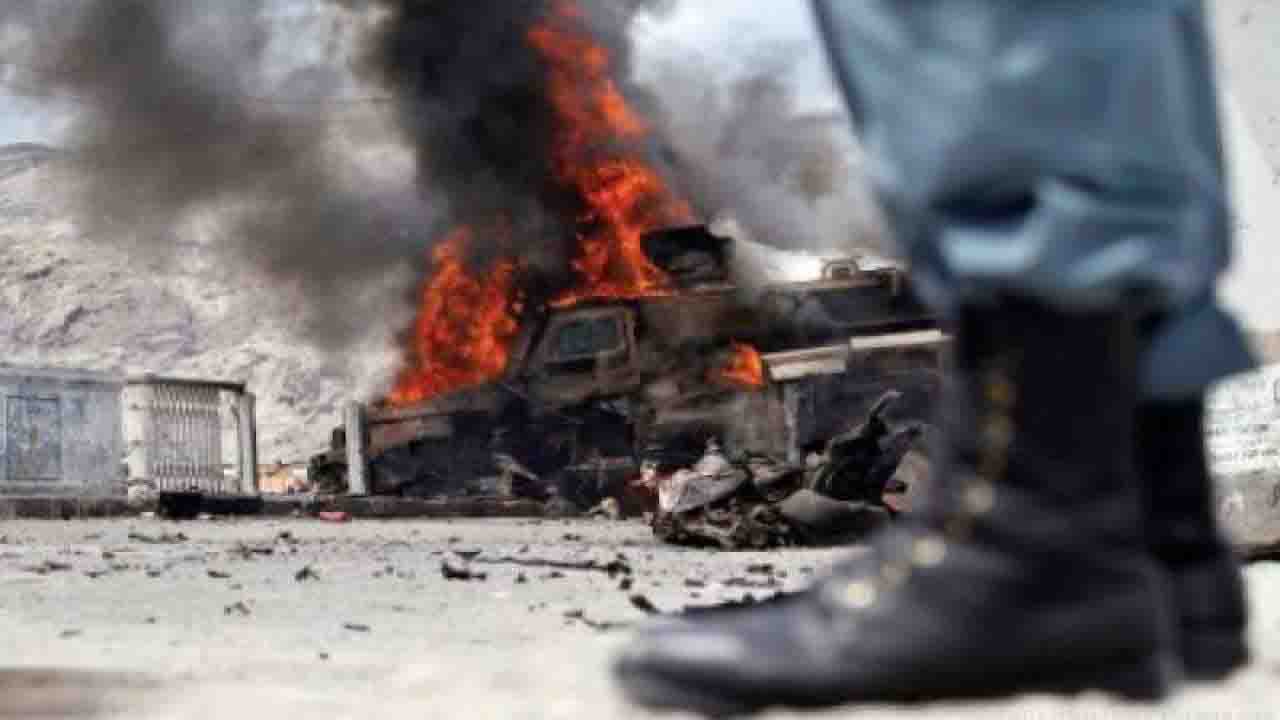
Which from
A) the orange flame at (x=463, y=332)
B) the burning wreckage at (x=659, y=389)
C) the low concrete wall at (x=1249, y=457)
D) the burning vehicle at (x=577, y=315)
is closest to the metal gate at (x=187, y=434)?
the burning vehicle at (x=577, y=315)

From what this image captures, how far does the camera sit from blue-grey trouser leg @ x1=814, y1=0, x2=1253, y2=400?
113 centimetres

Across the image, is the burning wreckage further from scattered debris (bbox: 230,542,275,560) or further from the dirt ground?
the dirt ground

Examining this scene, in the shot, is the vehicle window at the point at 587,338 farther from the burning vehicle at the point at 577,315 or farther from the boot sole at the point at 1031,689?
the boot sole at the point at 1031,689

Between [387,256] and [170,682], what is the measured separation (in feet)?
79.7

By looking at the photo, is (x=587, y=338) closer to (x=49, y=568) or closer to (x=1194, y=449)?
(x=49, y=568)

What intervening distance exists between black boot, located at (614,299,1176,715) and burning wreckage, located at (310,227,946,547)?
10.9 m

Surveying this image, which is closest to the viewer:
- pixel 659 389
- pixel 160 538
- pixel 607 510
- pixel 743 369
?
pixel 160 538

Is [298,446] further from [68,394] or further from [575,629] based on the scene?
[575,629]

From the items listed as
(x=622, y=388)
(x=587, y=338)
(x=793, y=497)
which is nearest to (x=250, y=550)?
(x=793, y=497)

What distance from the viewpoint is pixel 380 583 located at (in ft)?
17.1

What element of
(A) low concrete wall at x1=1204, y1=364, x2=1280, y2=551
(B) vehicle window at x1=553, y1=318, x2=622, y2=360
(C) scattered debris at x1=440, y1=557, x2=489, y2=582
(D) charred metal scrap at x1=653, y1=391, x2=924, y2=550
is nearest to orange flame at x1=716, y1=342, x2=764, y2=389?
(B) vehicle window at x1=553, y1=318, x2=622, y2=360

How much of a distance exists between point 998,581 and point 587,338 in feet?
48.8

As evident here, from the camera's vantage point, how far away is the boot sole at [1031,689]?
1.13 meters

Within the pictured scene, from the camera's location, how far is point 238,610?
4.08 m
